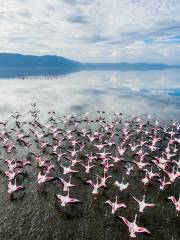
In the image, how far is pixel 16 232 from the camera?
106 feet

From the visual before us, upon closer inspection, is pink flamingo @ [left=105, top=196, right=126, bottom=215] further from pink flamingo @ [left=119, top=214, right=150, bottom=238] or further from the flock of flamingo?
pink flamingo @ [left=119, top=214, right=150, bottom=238]

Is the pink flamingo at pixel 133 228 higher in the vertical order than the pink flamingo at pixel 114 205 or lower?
lower

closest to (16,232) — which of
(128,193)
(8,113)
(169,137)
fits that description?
(128,193)

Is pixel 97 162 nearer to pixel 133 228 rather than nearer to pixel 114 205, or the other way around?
pixel 114 205

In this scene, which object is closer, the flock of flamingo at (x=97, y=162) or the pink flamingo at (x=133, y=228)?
the pink flamingo at (x=133, y=228)

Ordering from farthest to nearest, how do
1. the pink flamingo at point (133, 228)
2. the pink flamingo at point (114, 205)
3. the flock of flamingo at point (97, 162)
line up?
1. the flock of flamingo at point (97, 162)
2. the pink flamingo at point (114, 205)
3. the pink flamingo at point (133, 228)

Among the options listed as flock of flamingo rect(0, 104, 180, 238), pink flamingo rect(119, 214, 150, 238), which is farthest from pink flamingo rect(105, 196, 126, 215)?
pink flamingo rect(119, 214, 150, 238)

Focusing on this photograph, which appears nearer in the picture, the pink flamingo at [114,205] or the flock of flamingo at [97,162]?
the pink flamingo at [114,205]

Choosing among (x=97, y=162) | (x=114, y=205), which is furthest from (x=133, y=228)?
(x=97, y=162)

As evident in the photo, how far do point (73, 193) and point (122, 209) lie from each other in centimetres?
757

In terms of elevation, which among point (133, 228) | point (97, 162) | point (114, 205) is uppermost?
point (97, 162)

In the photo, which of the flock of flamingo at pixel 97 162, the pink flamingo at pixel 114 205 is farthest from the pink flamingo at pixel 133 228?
the pink flamingo at pixel 114 205

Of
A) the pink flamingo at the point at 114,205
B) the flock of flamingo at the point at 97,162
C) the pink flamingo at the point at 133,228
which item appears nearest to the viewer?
the pink flamingo at the point at 133,228

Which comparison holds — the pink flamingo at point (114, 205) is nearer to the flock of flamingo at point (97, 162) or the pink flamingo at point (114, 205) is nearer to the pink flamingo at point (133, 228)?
the flock of flamingo at point (97, 162)
